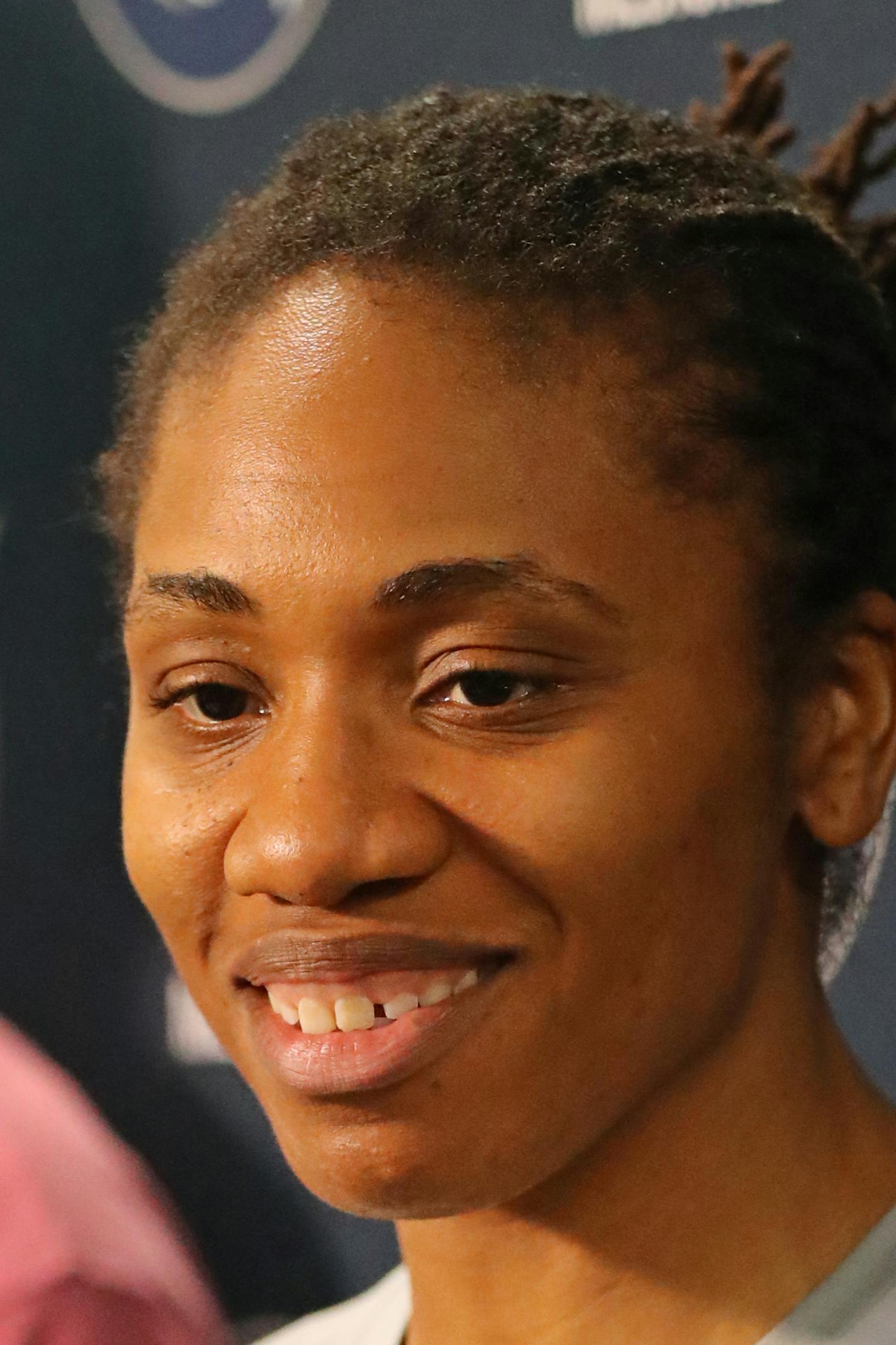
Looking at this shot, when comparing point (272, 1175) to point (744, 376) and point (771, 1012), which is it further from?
point (744, 376)

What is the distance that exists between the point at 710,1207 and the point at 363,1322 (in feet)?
1.10

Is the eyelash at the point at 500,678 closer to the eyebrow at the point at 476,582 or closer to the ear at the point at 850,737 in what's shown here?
the eyebrow at the point at 476,582

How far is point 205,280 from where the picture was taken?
87 centimetres

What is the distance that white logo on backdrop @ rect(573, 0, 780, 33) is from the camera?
1.09m

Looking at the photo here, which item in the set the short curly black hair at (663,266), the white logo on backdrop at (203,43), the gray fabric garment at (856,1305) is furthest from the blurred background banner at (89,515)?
the gray fabric garment at (856,1305)

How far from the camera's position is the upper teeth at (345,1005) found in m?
0.73

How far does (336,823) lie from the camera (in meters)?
0.69

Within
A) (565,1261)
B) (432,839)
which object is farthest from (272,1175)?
(432,839)

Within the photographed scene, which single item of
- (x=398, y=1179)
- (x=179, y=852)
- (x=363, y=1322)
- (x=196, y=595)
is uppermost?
(x=196, y=595)

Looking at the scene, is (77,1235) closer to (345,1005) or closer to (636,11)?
(345,1005)

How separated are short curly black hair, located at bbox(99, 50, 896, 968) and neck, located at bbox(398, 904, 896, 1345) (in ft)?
0.63

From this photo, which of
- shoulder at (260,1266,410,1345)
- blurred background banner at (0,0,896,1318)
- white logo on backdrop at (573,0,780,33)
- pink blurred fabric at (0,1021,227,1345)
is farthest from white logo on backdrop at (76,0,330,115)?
shoulder at (260,1266,410,1345)

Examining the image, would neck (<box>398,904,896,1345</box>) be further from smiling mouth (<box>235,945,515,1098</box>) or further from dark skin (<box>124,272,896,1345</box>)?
smiling mouth (<box>235,945,515,1098</box>)

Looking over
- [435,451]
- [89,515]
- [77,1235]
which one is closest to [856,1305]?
[435,451]
